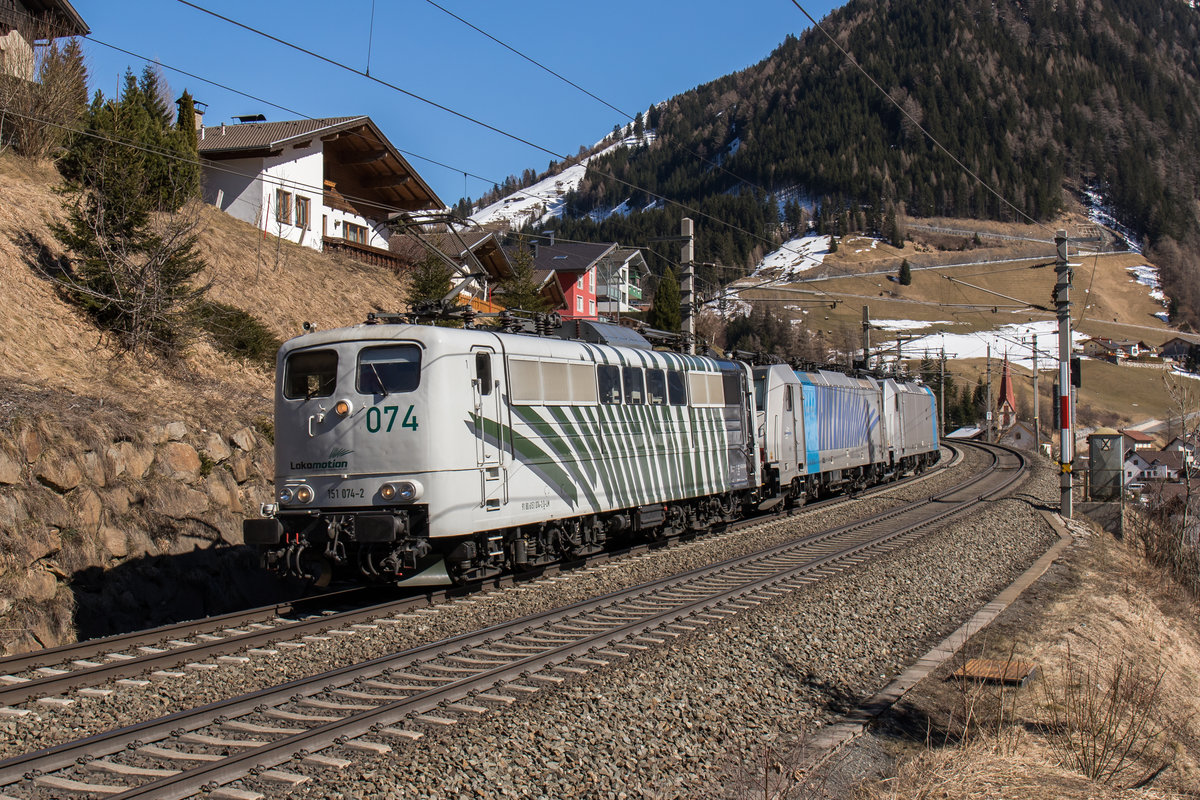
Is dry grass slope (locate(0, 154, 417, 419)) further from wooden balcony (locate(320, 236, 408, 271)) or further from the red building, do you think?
the red building

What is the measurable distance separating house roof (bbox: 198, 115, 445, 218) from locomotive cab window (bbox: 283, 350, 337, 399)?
21189mm

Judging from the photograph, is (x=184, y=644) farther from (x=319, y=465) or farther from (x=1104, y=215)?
(x=1104, y=215)

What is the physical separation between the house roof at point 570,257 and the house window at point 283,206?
25382mm

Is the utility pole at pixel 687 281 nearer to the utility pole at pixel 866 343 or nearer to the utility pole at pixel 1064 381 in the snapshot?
the utility pole at pixel 1064 381

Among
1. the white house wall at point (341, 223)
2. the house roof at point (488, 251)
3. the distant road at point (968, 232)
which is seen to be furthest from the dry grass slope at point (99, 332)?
the distant road at point (968, 232)

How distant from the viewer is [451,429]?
10.9 meters

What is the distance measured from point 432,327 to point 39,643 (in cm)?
548

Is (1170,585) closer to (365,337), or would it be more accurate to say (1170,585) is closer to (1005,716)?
(1005,716)

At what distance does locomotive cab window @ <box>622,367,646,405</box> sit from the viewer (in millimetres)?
14555

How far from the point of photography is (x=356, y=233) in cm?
3644

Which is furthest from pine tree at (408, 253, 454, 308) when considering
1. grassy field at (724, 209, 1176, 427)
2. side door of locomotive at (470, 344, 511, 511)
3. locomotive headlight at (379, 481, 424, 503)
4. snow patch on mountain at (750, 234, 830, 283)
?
snow patch on mountain at (750, 234, 830, 283)

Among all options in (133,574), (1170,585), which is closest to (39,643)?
(133,574)

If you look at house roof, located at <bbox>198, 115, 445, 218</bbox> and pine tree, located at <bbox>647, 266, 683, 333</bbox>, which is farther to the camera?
pine tree, located at <bbox>647, 266, 683, 333</bbox>

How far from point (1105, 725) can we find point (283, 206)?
1152 inches
